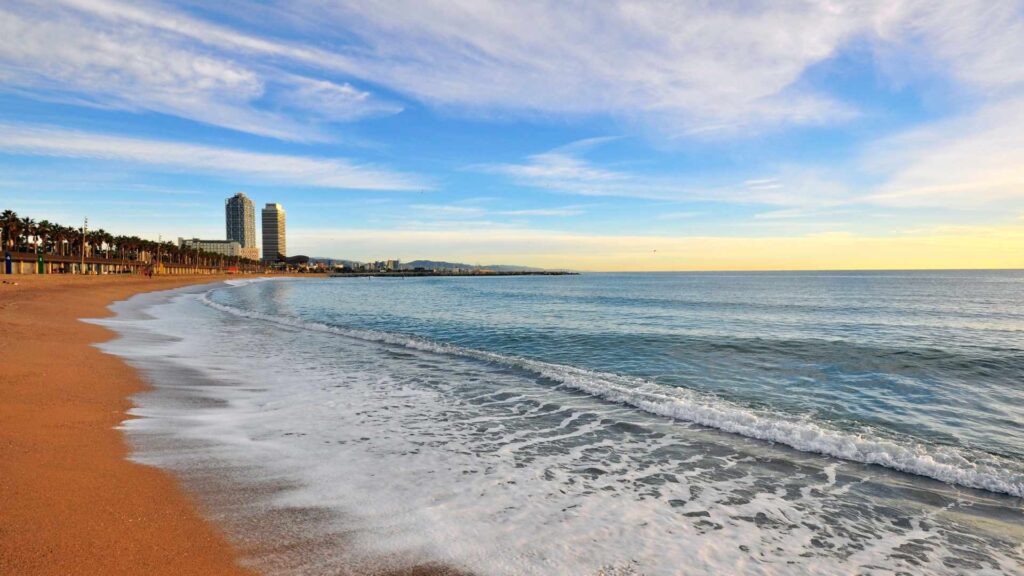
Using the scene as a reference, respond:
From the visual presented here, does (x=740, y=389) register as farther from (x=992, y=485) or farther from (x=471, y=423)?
(x=471, y=423)

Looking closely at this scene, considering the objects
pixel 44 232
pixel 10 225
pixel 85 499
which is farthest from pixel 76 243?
Result: pixel 85 499

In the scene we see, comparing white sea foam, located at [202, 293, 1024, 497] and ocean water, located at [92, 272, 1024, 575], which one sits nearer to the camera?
ocean water, located at [92, 272, 1024, 575]

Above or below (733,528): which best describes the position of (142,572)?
above

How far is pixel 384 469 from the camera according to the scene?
298 inches

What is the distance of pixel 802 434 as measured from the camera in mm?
9656

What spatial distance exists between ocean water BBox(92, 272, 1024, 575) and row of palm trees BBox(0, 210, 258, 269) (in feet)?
373

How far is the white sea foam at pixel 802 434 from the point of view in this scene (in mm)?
7914

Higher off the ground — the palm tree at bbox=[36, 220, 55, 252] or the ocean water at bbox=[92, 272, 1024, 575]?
the palm tree at bbox=[36, 220, 55, 252]

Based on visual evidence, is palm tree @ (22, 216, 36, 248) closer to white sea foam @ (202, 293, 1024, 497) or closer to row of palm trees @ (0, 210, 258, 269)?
row of palm trees @ (0, 210, 258, 269)

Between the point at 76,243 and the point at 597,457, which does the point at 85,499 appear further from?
the point at 76,243

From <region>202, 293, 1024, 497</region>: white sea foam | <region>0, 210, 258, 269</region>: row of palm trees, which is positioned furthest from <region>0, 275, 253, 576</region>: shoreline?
<region>0, 210, 258, 269</region>: row of palm trees

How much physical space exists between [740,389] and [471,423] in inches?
317

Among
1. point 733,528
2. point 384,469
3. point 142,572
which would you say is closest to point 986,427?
point 733,528

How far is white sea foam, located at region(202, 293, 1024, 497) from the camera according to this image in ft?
26.0
